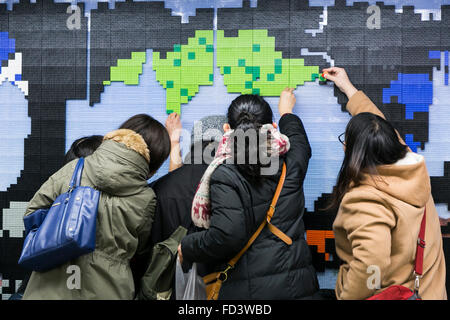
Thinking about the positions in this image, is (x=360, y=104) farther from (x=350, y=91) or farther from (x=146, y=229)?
(x=146, y=229)

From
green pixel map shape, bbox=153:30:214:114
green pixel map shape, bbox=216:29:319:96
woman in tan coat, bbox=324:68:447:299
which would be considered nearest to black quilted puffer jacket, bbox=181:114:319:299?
woman in tan coat, bbox=324:68:447:299

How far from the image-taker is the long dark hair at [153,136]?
A: 5.15ft

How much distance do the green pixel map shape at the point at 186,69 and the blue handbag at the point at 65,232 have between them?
1.00 m

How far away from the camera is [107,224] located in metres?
1.39

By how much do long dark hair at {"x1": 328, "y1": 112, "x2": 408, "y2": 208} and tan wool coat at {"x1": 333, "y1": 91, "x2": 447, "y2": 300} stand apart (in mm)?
32

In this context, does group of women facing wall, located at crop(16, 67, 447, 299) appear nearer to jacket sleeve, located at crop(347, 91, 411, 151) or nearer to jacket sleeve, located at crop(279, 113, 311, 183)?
jacket sleeve, located at crop(279, 113, 311, 183)

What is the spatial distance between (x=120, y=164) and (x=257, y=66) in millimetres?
1170

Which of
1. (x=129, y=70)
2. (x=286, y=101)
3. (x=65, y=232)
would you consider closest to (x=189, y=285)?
(x=65, y=232)

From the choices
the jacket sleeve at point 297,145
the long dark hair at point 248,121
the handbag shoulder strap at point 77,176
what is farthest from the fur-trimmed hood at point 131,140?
the jacket sleeve at point 297,145

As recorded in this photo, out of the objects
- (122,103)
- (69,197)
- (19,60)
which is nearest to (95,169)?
(69,197)

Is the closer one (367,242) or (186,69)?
(367,242)

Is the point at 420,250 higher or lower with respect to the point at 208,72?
lower

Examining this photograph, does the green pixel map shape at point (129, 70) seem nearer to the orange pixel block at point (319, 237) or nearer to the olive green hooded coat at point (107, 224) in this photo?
the olive green hooded coat at point (107, 224)
